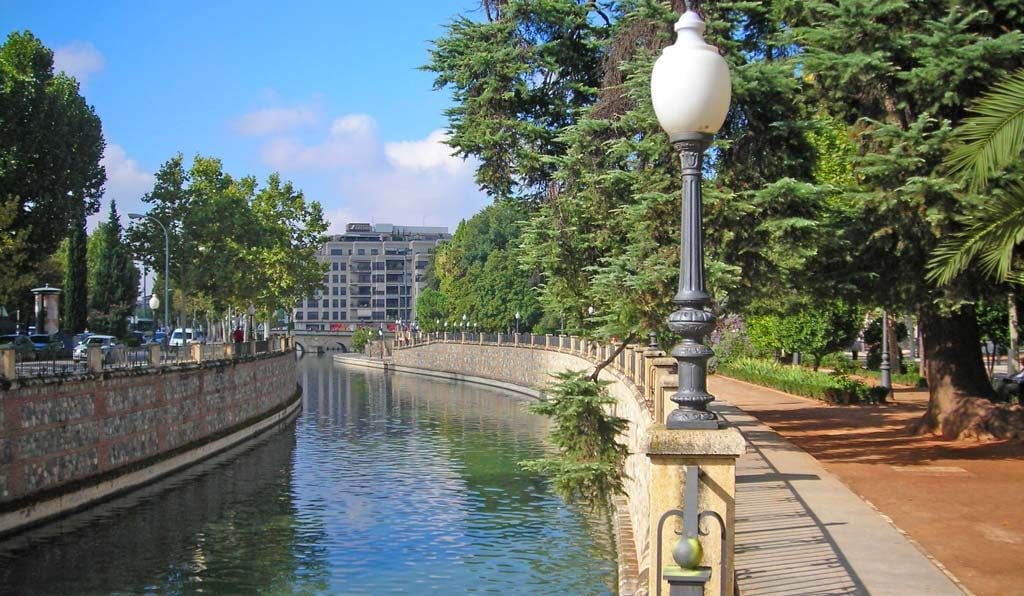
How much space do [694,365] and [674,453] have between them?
0.63 meters

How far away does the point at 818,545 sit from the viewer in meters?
11.3

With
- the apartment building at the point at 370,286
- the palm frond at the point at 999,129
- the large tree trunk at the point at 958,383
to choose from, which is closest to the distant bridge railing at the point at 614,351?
the palm frond at the point at 999,129

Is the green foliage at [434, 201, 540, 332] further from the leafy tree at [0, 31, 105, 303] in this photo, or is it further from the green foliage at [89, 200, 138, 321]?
the leafy tree at [0, 31, 105, 303]

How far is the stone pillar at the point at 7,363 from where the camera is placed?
71.8 feet

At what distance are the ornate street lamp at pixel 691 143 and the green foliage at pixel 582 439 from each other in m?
10.1

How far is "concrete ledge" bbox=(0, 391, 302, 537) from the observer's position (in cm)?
2205

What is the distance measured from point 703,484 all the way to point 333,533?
17.8 m

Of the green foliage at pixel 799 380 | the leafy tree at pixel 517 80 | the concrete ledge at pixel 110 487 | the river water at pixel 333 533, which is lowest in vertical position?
the river water at pixel 333 533

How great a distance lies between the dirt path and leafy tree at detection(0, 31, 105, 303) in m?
33.5

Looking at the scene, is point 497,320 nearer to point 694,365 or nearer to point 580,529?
point 580,529

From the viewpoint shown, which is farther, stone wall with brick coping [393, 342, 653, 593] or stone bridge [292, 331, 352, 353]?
stone bridge [292, 331, 352, 353]

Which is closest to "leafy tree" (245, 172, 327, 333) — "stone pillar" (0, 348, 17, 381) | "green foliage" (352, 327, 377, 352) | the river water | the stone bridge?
the river water

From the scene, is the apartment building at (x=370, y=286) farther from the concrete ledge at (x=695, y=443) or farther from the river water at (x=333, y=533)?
the concrete ledge at (x=695, y=443)

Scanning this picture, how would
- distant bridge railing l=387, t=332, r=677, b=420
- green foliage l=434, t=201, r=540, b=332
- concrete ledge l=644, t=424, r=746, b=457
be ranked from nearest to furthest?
1. concrete ledge l=644, t=424, r=746, b=457
2. distant bridge railing l=387, t=332, r=677, b=420
3. green foliage l=434, t=201, r=540, b=332
